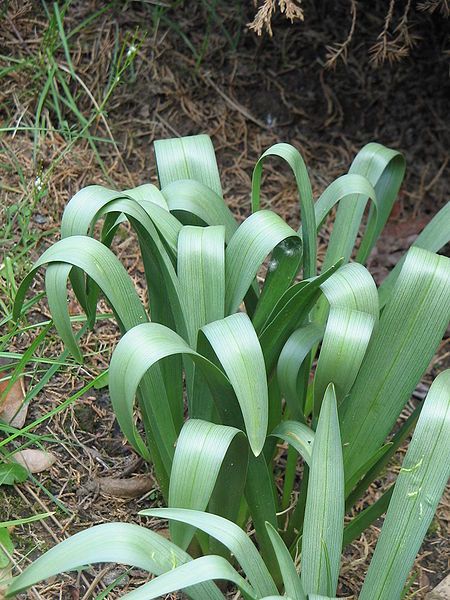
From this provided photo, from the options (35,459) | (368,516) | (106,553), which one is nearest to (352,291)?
(368,516)

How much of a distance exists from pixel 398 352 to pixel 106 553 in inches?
23.7

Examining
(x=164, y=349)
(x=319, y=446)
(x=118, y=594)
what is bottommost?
(x=118, y=594)

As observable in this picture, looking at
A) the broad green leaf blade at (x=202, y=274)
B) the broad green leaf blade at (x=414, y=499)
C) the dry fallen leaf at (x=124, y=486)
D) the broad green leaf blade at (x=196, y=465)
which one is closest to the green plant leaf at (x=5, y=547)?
the dry fallen leaf at (x=124, y=486)

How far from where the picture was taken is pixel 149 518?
167 centimetres

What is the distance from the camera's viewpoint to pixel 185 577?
1.00m

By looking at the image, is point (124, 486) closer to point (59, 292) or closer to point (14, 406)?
point (14, 406)

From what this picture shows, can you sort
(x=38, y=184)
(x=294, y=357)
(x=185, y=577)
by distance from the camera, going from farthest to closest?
(x=38, y=184) → (x=294, y=357) → (x=185, y=577)

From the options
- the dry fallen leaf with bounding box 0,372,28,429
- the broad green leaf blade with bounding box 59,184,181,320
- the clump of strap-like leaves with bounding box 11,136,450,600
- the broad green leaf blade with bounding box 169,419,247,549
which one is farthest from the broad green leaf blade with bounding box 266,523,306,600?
the dry fallen leaf with bounding box 0,372,28,429

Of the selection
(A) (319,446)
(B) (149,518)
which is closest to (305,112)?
(B) (149,518)

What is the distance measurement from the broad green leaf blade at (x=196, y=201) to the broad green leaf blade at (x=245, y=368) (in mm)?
303

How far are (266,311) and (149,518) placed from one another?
Result: 537mm

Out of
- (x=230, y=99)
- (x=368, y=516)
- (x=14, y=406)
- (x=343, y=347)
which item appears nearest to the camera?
(x=343, y=347)

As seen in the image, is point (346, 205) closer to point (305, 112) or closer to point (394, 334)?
point (394, 334)

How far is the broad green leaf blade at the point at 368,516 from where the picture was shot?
1.42 m
